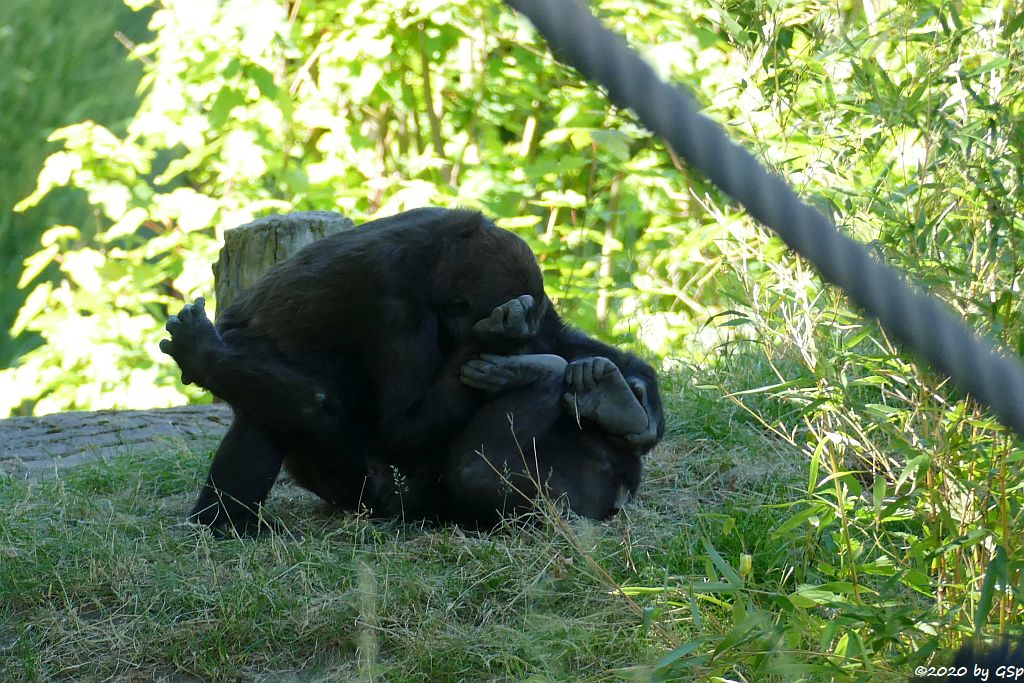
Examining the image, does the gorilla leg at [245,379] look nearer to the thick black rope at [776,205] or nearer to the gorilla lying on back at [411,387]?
the gorilla lying on back at [411,387]

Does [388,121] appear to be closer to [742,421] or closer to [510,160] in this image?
[510,160]

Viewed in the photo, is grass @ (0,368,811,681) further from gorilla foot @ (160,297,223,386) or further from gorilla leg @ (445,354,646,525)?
gorilla foot @ (160,297,223,386)

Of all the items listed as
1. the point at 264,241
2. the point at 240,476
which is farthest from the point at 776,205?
the point at 264,241

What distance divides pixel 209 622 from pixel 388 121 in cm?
567

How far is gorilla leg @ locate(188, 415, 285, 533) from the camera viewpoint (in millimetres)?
3080

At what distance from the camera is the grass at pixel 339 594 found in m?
2.33

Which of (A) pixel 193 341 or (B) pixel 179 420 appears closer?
(A) pixel 193 341

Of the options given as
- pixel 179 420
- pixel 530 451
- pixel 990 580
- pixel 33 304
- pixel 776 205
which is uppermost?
pixel 776 205

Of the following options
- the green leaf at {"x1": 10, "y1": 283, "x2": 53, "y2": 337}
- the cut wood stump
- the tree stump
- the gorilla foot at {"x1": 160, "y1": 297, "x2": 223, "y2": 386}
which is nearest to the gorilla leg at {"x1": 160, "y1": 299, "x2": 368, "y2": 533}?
the gorilla foot at {"x1": 160, "y1": 297, "x2": 223, "y2": 386}

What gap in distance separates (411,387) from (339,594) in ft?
2.15

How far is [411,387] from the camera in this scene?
302 centimetres

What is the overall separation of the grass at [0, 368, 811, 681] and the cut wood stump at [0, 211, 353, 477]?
36.0 inches

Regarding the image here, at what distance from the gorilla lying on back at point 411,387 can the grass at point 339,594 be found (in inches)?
5.0

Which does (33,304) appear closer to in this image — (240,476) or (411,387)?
(240,476)
